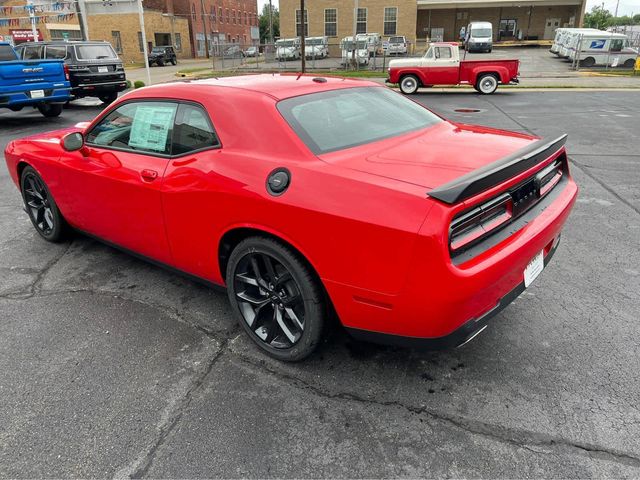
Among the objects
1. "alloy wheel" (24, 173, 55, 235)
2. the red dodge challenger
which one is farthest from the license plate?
"alloy wheel" (24, 173, 55, 235)

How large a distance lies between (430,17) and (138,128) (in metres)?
49.5

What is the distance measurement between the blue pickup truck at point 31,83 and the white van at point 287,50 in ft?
76.1

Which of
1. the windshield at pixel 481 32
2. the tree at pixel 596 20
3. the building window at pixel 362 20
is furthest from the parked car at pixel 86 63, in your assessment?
the tree at pixel 596 20

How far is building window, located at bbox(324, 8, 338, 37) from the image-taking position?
1578 inches

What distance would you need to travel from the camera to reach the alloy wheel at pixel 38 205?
177 inches

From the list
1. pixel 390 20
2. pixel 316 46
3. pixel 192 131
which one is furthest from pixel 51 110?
pixel 390 20

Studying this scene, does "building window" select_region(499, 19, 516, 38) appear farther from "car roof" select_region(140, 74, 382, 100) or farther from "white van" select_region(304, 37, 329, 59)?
"car roof" select_region(140, 74, 382, 100)

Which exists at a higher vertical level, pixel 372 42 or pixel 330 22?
pixel 330 22

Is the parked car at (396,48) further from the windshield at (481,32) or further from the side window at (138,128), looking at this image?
the side window at (138,128)

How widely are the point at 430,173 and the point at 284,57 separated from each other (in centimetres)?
3386

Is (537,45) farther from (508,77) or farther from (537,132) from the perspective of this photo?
(537,132)

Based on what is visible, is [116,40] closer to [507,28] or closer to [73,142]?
[507,28]

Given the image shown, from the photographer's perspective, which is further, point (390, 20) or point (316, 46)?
point (390, 20)

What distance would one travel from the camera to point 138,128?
338 centimetres
